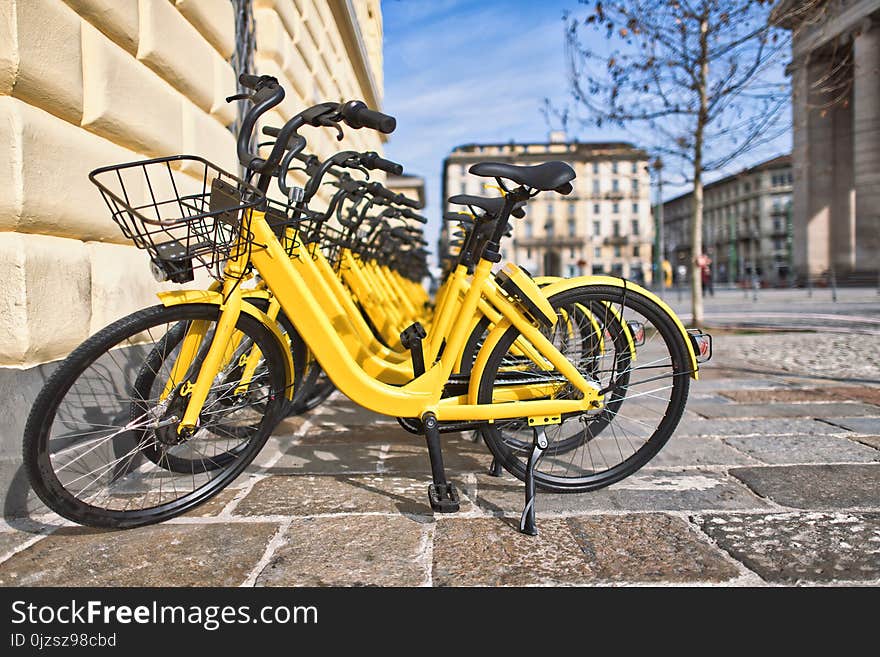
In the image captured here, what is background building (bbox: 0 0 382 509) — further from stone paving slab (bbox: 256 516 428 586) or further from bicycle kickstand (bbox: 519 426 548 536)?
bicycle kickstand (bbox: 519 426 548 536)

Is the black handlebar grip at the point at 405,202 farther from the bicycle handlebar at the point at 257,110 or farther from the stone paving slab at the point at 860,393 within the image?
the stone paving slab at the point at 860,393

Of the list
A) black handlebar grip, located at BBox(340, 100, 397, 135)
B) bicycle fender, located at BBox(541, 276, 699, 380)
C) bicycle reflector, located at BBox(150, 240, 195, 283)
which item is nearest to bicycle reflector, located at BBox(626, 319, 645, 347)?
bicycle fender, located at BBox(541, 276, 699, 380)

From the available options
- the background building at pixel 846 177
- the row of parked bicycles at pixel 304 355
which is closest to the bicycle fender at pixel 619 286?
the row of parked bicycles at pixel 304 355

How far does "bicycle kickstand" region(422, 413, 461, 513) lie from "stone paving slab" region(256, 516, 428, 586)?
0.11 meters

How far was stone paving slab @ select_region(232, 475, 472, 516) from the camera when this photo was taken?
238 cm

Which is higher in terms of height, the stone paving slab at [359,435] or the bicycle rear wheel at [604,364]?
the bicycle rear wheel at [604,364]

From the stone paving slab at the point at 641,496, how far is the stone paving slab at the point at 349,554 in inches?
15.6

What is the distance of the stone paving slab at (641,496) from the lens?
2377mm

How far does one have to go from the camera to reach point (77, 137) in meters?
2.70

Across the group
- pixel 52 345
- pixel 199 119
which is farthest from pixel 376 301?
pixel 52 345

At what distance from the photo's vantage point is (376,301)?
4.03m

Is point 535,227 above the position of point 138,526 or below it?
above
